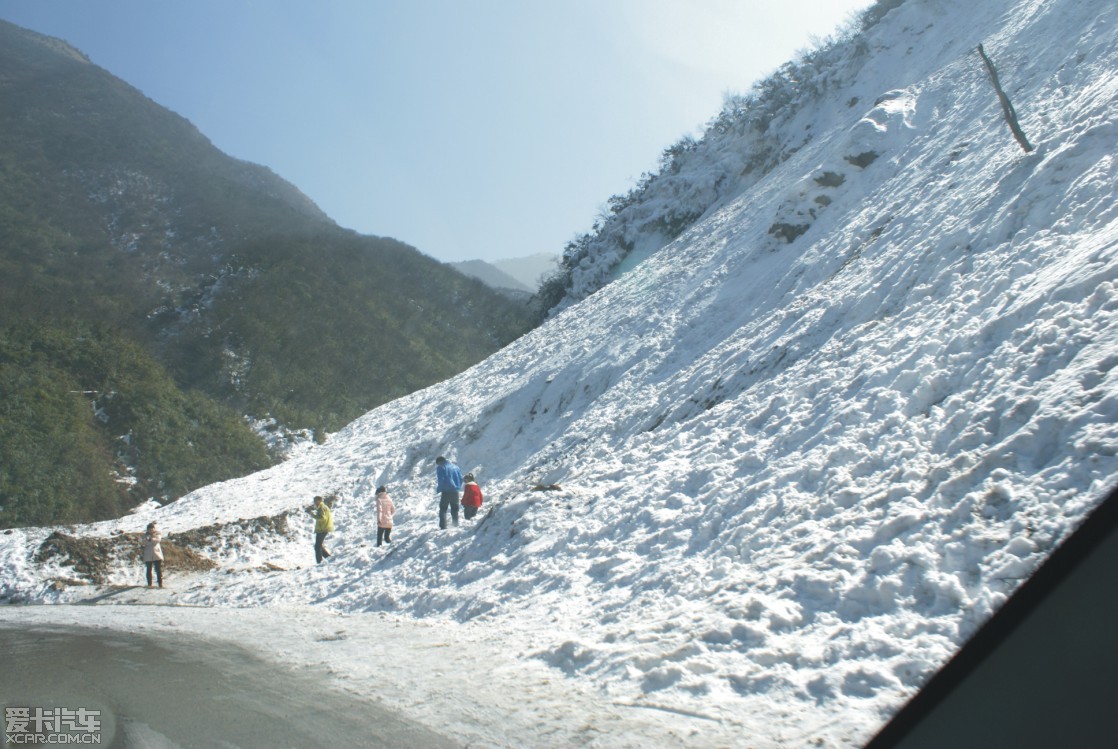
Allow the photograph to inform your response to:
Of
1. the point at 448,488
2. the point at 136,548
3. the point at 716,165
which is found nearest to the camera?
the point at 448,488

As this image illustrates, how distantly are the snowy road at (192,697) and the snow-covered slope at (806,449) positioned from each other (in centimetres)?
180

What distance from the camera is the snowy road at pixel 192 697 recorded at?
495cm

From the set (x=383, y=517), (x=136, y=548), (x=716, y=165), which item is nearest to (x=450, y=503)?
(x=383, y=517)

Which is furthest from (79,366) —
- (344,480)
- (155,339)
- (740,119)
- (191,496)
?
(740,119)

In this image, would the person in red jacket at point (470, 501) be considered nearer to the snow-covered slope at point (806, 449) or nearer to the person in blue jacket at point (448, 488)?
the person in blue jacket at point (448, 488)

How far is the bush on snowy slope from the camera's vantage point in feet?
89.3

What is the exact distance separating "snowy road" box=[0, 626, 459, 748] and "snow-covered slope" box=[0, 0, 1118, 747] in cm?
180

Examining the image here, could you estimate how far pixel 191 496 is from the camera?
2150cm

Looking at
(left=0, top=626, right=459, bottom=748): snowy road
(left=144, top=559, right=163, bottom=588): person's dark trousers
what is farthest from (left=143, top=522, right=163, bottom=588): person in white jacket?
(left=0, top=626, right=459, bottom=748): snowy road

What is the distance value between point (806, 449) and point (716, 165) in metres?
24.3

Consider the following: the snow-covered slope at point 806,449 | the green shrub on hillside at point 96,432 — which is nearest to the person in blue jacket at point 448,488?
the snow-covered slope at point 806,449

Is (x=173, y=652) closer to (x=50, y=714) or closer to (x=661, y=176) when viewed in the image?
(x=50, y=714)

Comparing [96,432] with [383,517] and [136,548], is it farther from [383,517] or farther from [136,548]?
[383,517]

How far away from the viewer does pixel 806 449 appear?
8391mm
